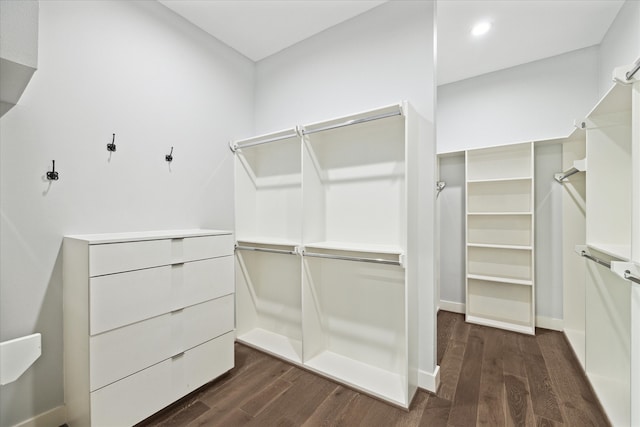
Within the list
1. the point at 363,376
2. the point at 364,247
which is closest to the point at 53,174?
the point at 364,247

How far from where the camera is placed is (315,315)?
229 centimetres

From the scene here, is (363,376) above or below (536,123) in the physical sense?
below

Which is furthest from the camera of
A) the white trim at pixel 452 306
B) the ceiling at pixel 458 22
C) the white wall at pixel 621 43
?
the white trim at pixel 452 306

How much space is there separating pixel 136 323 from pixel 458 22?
3.28 metres

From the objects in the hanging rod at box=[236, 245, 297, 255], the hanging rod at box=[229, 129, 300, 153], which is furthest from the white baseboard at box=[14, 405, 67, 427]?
the hanging rod at box=[229, 129, 300, 153]

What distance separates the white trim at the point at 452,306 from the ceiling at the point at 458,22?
9.14 ft

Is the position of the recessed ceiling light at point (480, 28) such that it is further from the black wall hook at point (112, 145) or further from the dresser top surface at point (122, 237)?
the black wall hook at point (112, 145)

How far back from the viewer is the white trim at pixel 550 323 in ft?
9.23

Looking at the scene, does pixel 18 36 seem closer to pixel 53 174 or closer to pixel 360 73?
pixel 53 174

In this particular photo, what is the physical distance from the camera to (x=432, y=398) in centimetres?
183


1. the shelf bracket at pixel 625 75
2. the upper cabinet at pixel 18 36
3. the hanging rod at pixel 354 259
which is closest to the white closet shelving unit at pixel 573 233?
the shelf bracket at pixel 625 75

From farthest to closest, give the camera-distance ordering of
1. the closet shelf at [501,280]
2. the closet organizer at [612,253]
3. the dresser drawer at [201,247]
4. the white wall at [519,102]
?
the closet shelf at [501,280] → the white wall at [519,102] → the dresser drawer at [201,247] → the closet organizer at [612,253]

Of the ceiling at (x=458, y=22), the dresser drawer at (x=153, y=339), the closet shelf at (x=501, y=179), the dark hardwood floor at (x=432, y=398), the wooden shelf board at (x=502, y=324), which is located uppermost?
the ceiling at (x=458, y=22)

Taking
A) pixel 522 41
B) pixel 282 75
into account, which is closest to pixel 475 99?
pixel 522 41
